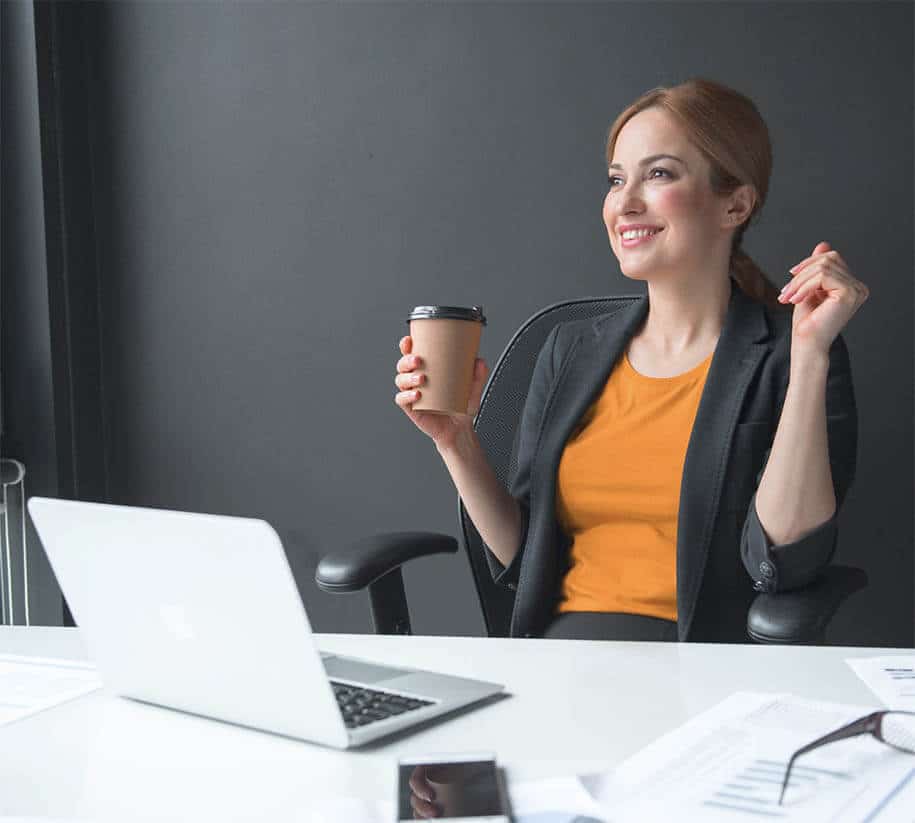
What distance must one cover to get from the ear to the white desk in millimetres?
785

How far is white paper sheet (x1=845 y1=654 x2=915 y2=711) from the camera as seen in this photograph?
3.15ft

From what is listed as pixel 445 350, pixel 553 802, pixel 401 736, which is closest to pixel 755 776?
pixel 553 802

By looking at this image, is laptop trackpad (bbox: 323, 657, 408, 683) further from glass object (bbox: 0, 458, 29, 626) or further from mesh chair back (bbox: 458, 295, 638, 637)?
glass object (bbox: 0, 458, 29, 626)

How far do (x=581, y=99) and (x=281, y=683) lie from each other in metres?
1.56

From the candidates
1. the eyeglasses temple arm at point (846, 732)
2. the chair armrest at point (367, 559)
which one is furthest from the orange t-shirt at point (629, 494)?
the eyeglasses temple arm at point (846, 732)

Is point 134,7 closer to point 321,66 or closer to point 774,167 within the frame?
point 321,66

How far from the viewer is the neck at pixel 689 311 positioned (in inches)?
67.9

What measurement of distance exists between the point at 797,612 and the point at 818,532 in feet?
0.60

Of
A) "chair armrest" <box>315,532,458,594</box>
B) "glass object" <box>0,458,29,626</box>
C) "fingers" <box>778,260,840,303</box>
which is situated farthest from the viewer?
"glass object" <box>0,458,29,626</box>

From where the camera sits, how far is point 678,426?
163 cm

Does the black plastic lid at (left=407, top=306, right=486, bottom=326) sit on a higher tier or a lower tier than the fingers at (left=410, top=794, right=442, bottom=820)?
higher

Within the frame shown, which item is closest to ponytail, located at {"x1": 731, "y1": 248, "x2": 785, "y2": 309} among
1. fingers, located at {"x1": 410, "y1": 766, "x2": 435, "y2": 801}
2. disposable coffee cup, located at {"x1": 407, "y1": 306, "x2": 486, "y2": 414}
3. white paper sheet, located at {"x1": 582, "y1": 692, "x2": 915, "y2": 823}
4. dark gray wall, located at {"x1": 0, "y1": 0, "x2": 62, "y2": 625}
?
disposable coffee cup, located at {"x1": 407, "y1": 306, "x2": 486, "y2": 414}

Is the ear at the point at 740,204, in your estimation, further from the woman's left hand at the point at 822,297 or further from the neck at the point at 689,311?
the woman's left hand at the point at 822,297

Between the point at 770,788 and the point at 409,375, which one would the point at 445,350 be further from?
the point at 770,788
